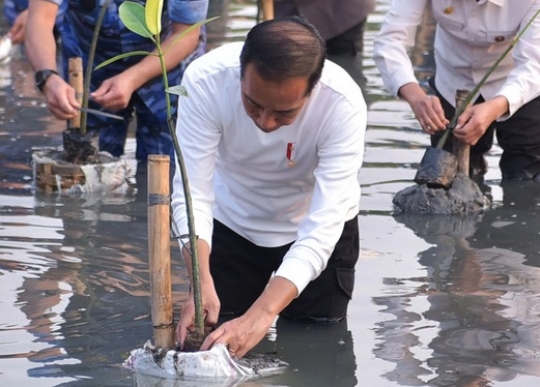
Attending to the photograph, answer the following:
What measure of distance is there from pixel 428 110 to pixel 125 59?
1.35 meters

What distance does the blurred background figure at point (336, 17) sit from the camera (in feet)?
24.0

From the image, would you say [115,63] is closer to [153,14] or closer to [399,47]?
[399,47]

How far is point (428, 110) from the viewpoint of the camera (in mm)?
4574

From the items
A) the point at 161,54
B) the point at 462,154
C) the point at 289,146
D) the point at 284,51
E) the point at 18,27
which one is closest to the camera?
the point at 161,54

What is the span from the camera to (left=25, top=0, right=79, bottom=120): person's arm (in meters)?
4.64

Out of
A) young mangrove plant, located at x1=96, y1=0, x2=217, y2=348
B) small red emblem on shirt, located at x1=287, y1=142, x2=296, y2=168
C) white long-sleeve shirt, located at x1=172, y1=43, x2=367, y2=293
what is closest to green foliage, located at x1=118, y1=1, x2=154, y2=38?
young mangrove plant, located at x1=96, y1=0, x2=217, y2=348

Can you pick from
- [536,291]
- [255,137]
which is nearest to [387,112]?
[536,291]

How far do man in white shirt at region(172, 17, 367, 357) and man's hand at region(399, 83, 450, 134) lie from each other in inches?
45.6

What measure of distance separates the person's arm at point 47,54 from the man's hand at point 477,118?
1520 mm

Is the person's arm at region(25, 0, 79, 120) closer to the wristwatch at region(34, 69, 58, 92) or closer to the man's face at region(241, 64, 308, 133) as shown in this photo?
the wristwatch at region(34, 69, 58, 92)

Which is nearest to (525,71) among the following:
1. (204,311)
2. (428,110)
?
(428,110)

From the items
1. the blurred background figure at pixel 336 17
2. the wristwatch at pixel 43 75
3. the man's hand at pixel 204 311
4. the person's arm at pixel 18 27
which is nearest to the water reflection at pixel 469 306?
the man's hand at pixel 204 311

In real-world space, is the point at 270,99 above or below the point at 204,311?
above

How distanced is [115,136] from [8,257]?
145cm
